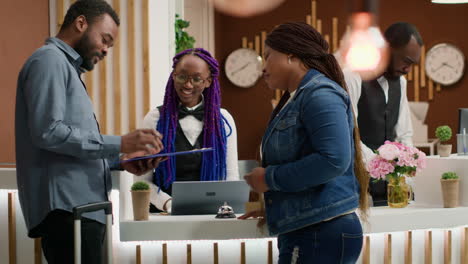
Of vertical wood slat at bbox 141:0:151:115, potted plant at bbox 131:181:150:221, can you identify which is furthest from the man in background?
vertical wood slat at bbox 141:0:151:115

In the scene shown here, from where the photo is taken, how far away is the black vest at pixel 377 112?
4109 mm

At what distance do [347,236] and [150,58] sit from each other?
328cm

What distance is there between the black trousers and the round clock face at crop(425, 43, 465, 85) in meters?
8.99

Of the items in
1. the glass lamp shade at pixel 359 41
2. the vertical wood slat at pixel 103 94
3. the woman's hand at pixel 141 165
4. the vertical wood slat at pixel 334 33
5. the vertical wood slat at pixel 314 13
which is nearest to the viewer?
the woman's hand at pixel 141 165

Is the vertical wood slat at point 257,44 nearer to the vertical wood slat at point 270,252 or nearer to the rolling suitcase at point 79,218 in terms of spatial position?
the vertical wood slat at point 270,252

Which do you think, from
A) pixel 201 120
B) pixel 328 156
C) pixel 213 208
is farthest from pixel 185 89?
pixel 328 156

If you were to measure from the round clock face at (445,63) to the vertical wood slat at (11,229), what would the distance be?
845 centimetres

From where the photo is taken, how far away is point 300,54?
222 centimetres

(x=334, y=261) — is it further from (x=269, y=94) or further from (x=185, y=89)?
(x=269, y=94)

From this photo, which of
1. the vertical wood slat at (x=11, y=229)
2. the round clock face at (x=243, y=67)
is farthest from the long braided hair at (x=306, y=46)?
the round clock face at (x=243, y=67)

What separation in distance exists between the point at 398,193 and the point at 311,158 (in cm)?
143

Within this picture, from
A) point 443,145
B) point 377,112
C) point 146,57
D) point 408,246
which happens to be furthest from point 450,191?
point 146,57

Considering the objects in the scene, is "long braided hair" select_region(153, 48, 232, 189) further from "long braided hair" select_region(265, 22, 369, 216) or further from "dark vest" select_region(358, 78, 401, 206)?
"long braided hair" select_region(265, 22, 369, 216)

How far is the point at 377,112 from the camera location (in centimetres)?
412
